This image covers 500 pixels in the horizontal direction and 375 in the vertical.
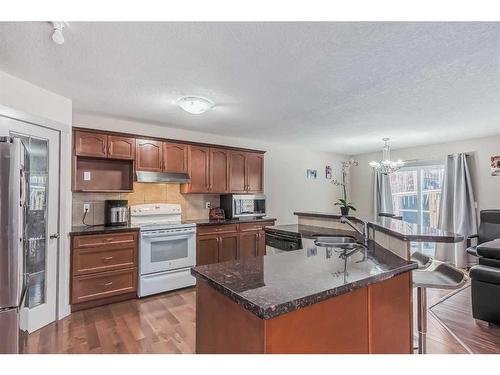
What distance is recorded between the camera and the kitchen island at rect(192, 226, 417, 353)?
1115 mm

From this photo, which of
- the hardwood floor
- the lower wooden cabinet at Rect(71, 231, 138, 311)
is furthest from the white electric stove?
the hardwood floor

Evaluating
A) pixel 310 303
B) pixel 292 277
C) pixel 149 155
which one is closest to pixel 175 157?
pixel 149 155

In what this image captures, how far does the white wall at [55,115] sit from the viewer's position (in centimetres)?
237

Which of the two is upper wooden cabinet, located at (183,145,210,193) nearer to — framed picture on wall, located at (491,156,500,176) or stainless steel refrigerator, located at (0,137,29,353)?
stainless steel refrigerator, located at (0,137,29,353)

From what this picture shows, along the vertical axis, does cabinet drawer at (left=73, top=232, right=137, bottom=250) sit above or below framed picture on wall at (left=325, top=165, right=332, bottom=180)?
below

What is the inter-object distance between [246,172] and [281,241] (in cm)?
182

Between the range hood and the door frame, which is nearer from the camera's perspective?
the door frame

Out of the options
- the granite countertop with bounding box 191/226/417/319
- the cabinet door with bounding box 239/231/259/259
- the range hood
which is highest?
the range hood

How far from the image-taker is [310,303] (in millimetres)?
1156

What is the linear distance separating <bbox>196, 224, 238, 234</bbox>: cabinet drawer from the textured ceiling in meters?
1.58

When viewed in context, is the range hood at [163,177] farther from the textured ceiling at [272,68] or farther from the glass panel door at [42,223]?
the glass panel door at [42,223]

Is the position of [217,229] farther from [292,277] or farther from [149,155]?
[292,277]

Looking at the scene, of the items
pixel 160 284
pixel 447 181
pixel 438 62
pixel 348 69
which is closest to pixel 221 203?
pixel 160 284

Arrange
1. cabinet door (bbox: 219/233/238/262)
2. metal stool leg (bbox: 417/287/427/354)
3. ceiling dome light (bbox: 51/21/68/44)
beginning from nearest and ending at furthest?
ceiling dome light (bbox: 51/21/68/44)
metal stool leg (bbox: 417/287/427/354)
cabinet door (bbox: 219/233/238/262)
